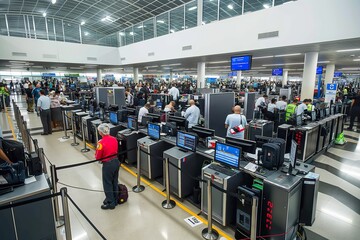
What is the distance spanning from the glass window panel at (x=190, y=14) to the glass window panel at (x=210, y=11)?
919 millimetres

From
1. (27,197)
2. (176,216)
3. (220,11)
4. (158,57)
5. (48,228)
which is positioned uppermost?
(220,11)

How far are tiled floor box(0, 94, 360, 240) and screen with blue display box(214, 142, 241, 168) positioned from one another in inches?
42.7

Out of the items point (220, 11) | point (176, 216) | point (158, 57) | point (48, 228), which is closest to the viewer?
point (48, 228)

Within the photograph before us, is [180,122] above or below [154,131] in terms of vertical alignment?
above

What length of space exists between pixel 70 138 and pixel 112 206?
5.46 metres

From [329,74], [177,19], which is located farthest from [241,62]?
[329,74]

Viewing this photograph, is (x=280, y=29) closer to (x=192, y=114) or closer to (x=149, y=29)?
(x=192, y=114)

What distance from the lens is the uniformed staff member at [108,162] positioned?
11.8 ft

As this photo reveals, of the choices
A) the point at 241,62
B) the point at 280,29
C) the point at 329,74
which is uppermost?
the point at 280,29

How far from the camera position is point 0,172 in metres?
2.49

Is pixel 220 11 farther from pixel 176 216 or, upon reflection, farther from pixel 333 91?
pixel 176 216

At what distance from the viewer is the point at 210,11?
11.8 metres

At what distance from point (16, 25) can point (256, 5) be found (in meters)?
18.4

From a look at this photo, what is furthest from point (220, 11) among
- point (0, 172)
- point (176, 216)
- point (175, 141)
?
point (0, 172)
